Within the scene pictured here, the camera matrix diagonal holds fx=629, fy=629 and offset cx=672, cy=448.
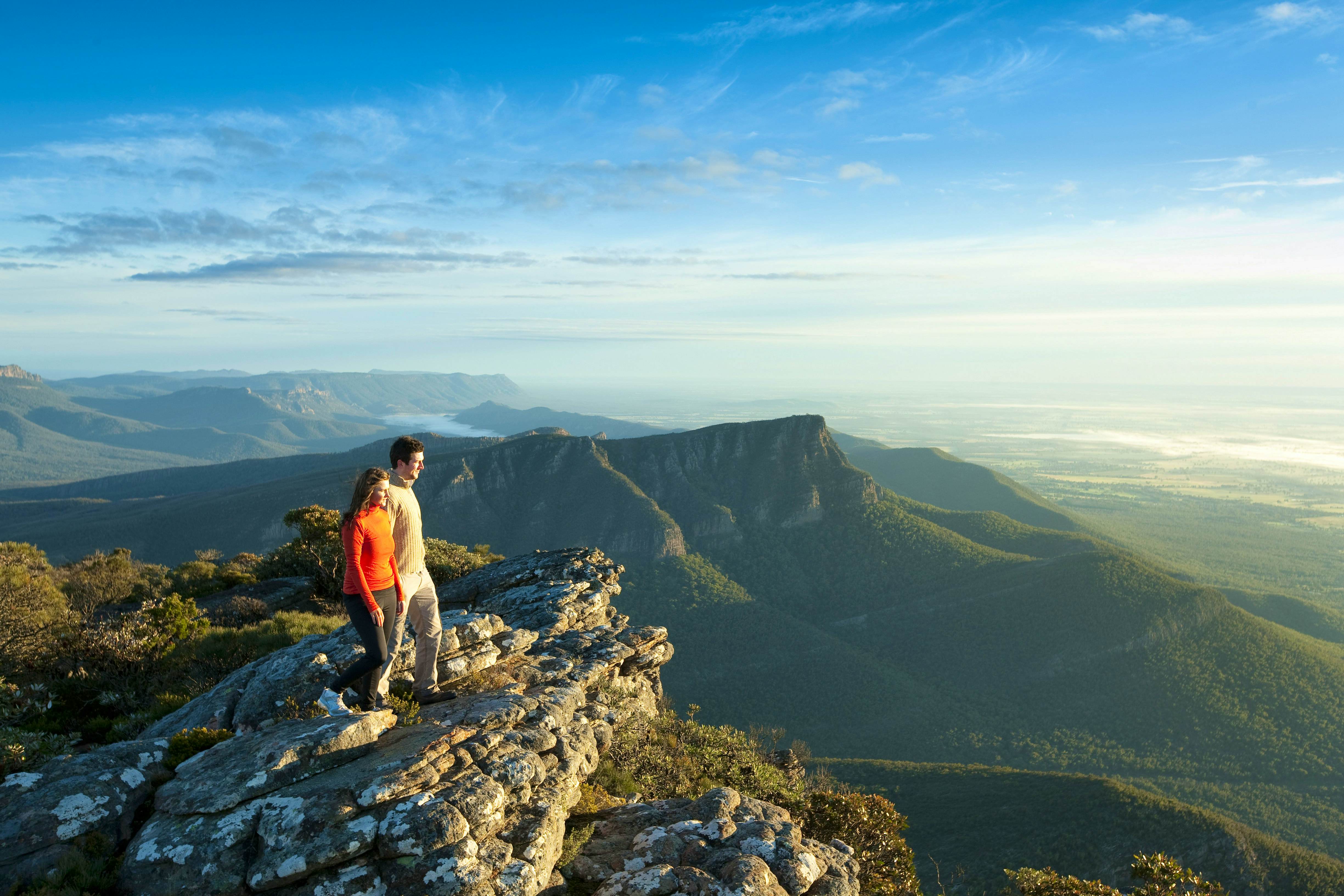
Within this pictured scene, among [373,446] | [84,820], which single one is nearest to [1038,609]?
[84,820]

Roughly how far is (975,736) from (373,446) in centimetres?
17048

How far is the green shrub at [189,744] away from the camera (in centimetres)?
898

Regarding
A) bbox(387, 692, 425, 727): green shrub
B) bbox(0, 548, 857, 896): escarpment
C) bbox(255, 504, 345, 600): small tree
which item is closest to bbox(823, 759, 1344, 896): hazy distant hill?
bbox(0, 548, 857, 896): escarpment

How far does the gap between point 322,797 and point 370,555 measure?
3317mm

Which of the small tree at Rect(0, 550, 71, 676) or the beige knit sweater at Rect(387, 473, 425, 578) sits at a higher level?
the beige knit sweater at Rect(387, 473, 425, 578)

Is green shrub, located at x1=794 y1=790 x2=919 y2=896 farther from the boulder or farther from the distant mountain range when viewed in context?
the distant mountain range

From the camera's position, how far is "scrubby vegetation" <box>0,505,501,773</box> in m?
12.0

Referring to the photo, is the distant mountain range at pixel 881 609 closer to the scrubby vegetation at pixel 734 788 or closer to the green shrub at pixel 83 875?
the scrubby vegetation at pixel 734 788

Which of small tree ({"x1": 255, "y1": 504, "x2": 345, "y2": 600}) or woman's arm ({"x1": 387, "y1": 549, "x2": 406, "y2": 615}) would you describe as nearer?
woman's arm ({"x1": 387, "y1": 549, "x2": 406, "y2": 615})

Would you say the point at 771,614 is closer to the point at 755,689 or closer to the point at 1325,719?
the point at 755,689

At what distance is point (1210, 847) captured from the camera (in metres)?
36.9

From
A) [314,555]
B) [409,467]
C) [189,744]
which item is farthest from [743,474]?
[189,744]

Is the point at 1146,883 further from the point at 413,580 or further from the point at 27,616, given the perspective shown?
the point at 27,616

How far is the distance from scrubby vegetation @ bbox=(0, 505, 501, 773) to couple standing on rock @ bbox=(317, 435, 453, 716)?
2.39 ft
